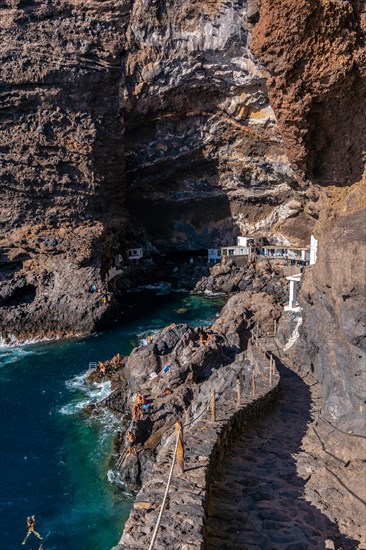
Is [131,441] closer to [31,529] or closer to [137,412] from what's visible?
[137,412]

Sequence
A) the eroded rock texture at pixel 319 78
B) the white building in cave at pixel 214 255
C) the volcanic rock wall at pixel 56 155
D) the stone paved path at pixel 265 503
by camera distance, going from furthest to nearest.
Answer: the white building in cave at pixel 214 255 < the volcanic rock wall at pixel 56 155 < the eroded rock texture at pixel 319 78 < the stone paved path at pixel 265 503

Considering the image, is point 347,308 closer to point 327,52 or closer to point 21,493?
point 327,52

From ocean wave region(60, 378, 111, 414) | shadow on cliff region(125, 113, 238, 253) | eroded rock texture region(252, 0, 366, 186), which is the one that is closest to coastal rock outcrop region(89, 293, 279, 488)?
ocean wave region(60, 378, 111, 414)

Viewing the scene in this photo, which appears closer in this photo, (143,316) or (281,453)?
(281,453)

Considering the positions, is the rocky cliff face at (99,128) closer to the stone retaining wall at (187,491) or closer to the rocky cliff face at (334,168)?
the rocky cliff face at (334,168)

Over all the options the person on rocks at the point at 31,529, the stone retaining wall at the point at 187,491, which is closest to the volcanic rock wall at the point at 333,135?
the stone retaining wall at the point at 187,491

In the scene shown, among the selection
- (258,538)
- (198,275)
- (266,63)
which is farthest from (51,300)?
(258,538)

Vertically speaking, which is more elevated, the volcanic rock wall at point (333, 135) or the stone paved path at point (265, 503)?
the volcanic rock wall at point (333, 135)

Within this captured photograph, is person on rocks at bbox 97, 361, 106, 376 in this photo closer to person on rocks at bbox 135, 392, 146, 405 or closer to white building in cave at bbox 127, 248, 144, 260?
person on rocks at bbox 135, 392, 146, 405
